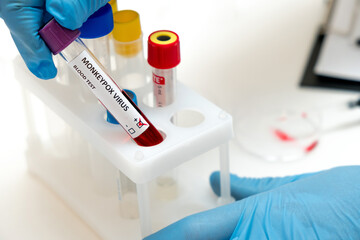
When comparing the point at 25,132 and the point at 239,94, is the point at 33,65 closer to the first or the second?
the point at 25,132

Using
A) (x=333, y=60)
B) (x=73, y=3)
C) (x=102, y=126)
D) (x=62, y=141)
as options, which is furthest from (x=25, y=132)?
(x=333, y=60)

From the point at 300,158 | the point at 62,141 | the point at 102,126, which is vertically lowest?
the point at 300,158

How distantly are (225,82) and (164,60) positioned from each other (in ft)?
1.73

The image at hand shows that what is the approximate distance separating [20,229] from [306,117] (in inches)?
25.7

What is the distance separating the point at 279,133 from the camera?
1.18m

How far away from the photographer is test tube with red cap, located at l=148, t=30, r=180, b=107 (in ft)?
2.52

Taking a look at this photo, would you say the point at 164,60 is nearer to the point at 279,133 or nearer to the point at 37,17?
the point at 37,17

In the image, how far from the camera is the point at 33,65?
73cm

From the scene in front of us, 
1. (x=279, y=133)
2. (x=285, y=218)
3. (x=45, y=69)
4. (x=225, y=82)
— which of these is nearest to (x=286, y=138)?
(x=279, y=133)

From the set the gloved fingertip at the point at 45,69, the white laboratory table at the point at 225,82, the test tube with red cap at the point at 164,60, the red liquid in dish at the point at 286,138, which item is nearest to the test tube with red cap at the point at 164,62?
the test tube with red cap at the point at 164,60

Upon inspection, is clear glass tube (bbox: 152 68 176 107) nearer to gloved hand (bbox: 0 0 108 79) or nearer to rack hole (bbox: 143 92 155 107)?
rack hole (bbox: 143 92 155 107)

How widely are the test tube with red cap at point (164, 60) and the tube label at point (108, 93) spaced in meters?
0.07

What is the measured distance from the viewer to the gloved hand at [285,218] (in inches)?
31.4

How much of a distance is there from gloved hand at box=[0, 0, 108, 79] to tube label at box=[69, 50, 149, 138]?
4 centimetres
